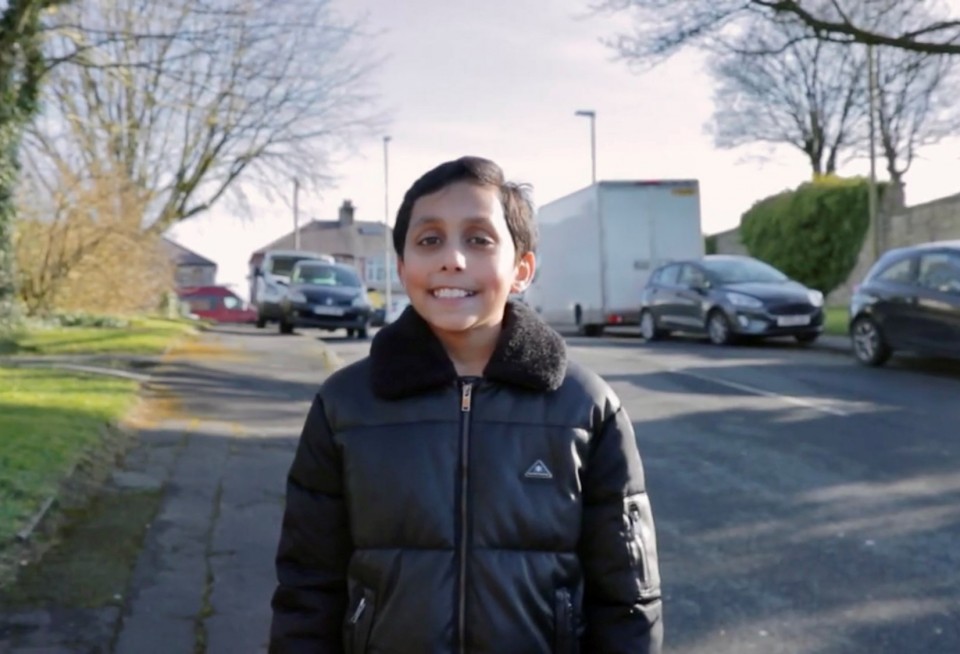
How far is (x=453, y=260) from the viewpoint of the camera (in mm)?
2488

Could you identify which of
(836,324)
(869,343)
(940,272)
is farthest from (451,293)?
(836,324)

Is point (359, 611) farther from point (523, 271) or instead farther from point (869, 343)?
point (869, 343)

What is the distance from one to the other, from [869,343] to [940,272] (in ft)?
4.92

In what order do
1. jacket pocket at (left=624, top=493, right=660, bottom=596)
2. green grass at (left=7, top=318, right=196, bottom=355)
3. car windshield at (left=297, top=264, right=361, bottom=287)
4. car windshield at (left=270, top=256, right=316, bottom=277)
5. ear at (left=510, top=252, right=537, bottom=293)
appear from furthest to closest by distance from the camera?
car windshield at (left=270, top=256, right=316, bottom=277)
car windshield at (left=297, top=264, right=361, bottom=287)
green grass at (left=7, top=318, right=196, bottom=355)
ear at (left=510, top=252, right=537, bottom=293)
jacket pocket at (left=624, top=493, right=660, bottom=596)

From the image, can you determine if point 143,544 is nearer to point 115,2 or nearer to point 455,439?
point 455,439

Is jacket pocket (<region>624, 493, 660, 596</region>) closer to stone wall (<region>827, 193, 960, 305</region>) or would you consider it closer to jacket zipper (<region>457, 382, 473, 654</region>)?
jacket zipper (<region>457, 382, 473, 654</region>)

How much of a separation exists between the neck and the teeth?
10 centimetres


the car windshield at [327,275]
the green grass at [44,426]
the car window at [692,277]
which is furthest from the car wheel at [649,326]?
the green grass at [44,426]

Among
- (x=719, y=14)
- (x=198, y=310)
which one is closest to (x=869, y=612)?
(x=719, y=14)

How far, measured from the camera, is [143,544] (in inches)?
247

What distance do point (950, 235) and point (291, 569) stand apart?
1106 inches

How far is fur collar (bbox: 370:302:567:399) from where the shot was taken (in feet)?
8.08

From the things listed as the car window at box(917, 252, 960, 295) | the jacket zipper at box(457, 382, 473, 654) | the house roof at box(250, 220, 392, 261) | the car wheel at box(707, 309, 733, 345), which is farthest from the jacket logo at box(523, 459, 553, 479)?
the house roof at box(250, 220, 392, 261)

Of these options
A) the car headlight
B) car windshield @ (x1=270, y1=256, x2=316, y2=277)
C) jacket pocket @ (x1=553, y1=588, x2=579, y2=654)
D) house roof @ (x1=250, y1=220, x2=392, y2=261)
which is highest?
house roof @ (x1=250, y1=220, x2=392, y2=261)
